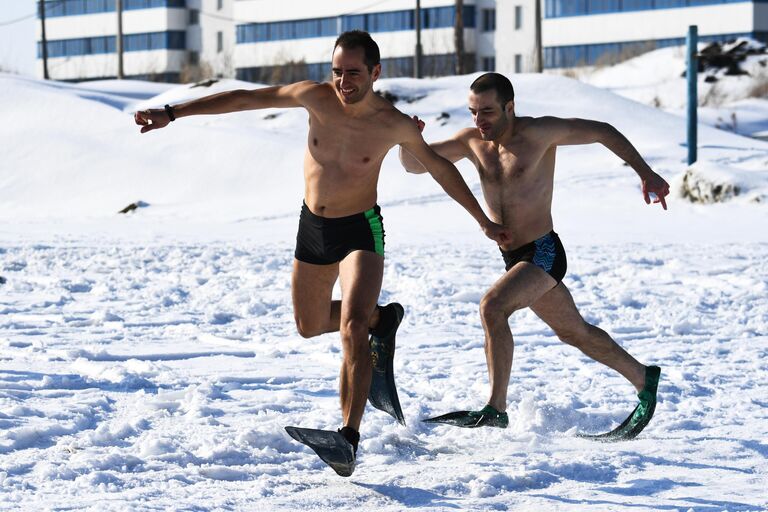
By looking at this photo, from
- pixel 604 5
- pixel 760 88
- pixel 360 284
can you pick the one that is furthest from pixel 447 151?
pixel 604 5

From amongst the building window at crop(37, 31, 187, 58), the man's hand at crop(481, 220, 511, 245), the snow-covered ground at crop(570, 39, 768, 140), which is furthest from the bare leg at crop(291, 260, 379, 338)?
the building window at crop(37, 31, 187, 58)

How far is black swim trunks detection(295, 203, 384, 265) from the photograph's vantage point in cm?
535

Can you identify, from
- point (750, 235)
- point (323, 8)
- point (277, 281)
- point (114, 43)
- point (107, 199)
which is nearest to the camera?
point (277, 281)

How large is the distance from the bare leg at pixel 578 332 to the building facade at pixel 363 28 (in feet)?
126

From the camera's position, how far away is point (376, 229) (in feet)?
17.6

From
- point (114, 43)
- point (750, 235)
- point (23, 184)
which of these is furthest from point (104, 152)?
point (114, 43)

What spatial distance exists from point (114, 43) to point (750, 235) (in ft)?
193

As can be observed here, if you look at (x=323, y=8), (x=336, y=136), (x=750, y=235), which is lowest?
(x=750, y=235)

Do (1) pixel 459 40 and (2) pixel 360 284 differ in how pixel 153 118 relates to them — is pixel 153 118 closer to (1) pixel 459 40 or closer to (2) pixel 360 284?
(2) pixel 360 284

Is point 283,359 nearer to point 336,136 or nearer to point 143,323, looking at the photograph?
point 143,323

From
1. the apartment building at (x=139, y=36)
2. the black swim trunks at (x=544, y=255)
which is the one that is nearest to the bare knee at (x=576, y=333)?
the black swim trunks at (x=544, y=255)

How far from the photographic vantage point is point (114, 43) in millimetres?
69625

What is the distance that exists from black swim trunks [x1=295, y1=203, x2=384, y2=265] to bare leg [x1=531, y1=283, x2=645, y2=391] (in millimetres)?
803

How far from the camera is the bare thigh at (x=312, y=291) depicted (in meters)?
5.59
